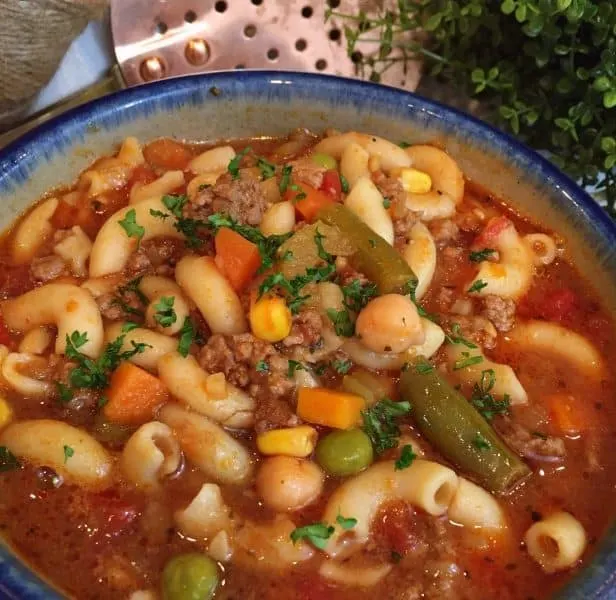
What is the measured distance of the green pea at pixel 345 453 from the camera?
2.04 m

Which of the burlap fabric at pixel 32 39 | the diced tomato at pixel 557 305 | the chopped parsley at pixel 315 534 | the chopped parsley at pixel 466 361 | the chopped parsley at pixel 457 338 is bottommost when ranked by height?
the diced tomato at pixel 557 305

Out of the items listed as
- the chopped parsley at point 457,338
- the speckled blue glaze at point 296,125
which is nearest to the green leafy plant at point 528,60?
the speckled blue glaze at point 296,125

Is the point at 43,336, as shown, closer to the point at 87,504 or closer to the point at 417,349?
the point at 87,504

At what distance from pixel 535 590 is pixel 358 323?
0.81 m

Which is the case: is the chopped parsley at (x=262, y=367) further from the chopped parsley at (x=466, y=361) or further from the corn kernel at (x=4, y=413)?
the corn kernel at (x=4, y=413)

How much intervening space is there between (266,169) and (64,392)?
99 centimetres

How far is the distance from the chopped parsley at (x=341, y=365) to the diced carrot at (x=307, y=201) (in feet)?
1.53

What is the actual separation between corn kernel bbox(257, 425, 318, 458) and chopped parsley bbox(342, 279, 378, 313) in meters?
0.40

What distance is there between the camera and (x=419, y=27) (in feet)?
11.3

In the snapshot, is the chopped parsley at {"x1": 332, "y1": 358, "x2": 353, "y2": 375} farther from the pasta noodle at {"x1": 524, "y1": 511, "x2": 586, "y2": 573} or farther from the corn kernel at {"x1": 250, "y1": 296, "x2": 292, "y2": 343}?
the pasta noodle at {"x1": 524, "y1": 511, "x2": 586, "y2": 573}

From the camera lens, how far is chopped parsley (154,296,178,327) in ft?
7.32

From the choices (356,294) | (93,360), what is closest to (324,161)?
(356,294)

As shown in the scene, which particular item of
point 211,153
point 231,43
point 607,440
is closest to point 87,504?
point 211,153

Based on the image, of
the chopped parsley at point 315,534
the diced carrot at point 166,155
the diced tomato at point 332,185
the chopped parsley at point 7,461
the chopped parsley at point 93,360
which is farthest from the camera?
the diced carrot at point 166,155
